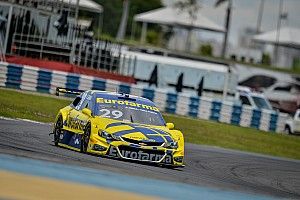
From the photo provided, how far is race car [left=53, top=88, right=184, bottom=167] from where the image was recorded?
16172 millimetres

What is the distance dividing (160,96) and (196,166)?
598 inches

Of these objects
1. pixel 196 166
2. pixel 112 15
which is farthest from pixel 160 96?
pixel 112 15

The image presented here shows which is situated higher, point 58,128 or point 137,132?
point 137,132

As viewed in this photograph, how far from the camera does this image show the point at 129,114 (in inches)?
674

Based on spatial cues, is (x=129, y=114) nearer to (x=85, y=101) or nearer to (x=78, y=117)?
(x=78, y=117)

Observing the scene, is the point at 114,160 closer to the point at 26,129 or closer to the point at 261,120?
the point at 26,129

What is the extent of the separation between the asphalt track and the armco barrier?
8.79 meters

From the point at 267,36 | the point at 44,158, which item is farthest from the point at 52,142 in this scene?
the point at 267,36

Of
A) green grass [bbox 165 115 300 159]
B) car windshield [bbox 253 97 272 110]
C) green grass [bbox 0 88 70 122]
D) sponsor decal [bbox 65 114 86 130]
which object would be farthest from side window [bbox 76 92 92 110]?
car windshield [bbox 253 97 272 110]

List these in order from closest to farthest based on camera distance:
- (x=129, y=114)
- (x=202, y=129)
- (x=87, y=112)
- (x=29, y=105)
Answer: (x=87, y=112) → (x=129, y=114) → (x=29, y=105) → (x=202, y=129)

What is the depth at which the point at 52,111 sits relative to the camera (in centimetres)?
2780

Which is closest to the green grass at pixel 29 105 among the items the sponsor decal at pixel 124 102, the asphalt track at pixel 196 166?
the asphalt track at pixel 196 166

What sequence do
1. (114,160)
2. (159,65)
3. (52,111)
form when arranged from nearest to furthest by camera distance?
(114,160) → (52,111) → (159,65)

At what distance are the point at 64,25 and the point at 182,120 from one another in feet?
26.2
